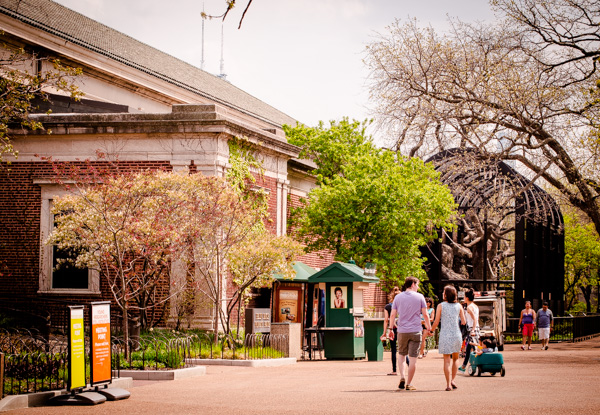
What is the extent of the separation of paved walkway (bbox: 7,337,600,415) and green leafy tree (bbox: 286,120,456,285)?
9.56 meters

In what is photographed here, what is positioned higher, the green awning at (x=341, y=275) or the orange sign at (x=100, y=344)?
the green awning at (x=341, y=275)

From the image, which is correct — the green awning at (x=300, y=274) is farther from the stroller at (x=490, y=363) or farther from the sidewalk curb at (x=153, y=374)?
the sidewalk curb at (x=153, y=374)

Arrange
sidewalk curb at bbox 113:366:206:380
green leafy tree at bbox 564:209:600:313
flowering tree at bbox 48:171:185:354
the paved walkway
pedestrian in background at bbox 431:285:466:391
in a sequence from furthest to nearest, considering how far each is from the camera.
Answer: green leafy tree at bbox 564:209:600:313
flowering tree at bbox 48:171:185:354
sidewalk curb at bbox 113:366:206:380
pedestrian in background at bbox 431:285:466:391
the paved walkway

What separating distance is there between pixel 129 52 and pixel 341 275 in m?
18.9

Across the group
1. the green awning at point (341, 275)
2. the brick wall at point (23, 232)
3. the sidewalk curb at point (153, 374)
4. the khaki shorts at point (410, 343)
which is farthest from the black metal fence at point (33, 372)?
the green awning at point (341, 275)

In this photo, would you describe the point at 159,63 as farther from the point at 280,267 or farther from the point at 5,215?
the point at 280,267

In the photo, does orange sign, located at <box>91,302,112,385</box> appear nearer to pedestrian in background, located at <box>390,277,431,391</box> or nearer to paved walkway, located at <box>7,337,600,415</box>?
paved walkway, located at <box>7,337,600,415</box>

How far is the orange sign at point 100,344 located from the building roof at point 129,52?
733 inches

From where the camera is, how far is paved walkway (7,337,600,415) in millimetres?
11641

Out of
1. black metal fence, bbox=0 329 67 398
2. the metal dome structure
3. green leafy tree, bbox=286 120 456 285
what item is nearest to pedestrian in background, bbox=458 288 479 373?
black metal fence, bbox=0 329 67 398

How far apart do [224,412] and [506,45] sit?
18.4 m

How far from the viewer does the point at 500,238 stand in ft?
141

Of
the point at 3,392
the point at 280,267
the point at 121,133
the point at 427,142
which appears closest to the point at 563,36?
the point at 427,142

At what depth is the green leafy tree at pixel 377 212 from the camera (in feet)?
93.4
